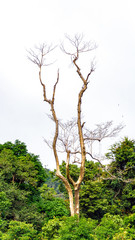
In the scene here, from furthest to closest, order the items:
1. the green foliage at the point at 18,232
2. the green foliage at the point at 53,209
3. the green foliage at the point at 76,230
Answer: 1. the green foliage at the point at 53,209
2. the green foliage at the point at 18,232
3. the green foliage at the point at 76,230

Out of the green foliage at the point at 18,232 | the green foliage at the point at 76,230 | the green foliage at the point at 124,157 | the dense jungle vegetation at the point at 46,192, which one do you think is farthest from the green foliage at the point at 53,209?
the green foliage at the point at 76,230

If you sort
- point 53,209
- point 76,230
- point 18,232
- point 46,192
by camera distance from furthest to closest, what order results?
point 46,192, point 53,209, point 18,232, point 76,230

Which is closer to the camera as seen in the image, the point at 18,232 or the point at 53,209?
the point at 18,232

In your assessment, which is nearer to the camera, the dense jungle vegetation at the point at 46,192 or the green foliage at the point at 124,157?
the dense jungle vegetation at the point at 46,192

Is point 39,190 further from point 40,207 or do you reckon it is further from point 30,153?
point 30,153

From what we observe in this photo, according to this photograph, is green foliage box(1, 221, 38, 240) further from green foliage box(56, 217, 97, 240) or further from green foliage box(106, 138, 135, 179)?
green foliage box(106, 138, 135, 179)

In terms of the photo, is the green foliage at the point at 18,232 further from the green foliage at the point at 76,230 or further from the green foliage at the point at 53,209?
the green foliage at the point at 53,209

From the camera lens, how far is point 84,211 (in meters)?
19.2

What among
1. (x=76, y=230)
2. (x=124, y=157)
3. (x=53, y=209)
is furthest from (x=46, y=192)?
(x=76, y=230)

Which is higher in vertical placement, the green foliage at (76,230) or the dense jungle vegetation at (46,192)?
the dense jungle vegetation at (46,192)

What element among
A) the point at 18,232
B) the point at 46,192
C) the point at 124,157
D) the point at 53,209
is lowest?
the point at 18,232

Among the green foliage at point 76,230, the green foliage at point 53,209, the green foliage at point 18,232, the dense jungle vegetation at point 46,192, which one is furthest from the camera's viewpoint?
the green foliage at point 53,209

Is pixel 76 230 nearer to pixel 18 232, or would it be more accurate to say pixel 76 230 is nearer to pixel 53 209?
pixel 18 232

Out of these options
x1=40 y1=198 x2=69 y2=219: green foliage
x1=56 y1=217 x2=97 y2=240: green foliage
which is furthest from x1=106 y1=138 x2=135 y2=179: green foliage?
x1=56 y1=217 x2=97 y2=240: green foliage
